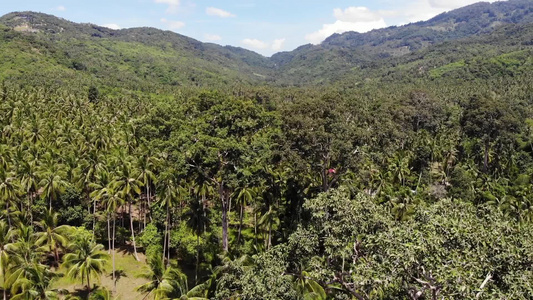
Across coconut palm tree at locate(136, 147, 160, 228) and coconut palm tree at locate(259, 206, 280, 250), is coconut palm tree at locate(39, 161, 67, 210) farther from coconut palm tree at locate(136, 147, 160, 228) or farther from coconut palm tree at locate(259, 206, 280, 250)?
coconut palm tree at locate(259, 206, 280, 250)

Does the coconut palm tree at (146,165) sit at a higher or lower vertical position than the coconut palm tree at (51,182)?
higher

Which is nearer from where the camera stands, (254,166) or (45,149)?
(254,166)

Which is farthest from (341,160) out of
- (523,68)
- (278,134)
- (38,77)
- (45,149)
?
(523,68)

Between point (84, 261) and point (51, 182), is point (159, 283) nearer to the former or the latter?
point (84, 261)

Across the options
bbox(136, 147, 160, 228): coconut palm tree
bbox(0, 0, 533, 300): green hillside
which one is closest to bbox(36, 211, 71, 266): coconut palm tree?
bbox(0, 0, 533, 300): green hillside

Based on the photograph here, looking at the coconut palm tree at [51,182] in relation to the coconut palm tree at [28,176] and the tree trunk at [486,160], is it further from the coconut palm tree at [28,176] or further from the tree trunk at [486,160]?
the tree trunk at [486,160]

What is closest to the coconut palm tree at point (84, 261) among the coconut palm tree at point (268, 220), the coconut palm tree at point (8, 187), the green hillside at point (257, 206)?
the green hillside at point (257, 206)

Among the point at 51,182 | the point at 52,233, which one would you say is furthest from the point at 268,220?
the point at 51,182

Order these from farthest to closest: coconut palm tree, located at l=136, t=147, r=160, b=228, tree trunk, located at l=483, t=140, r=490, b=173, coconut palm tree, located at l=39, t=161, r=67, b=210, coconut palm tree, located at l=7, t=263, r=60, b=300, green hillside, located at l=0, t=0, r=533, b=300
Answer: tree trunk, located at l=483, t=140, r=490, b=173, coconut palm tree, located at l=136, t=147, r=160, b=228, coconut palm tree, located at l=39, t=161, r=67, b=210, coconut palm tree, located at l=7, t=263, r=60, b=300, green hillside, located at l=0, t=0, r=533, b=300

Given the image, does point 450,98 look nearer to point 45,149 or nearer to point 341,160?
point 341,160

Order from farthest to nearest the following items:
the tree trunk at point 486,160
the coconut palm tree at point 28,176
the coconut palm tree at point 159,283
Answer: the tree trunk at point 486,160
the coconut palm tree at point 28,176
the coconut palm tree at point 159,283

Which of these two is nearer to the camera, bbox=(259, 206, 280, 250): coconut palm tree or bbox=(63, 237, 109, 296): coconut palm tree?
bbox=(63, 237, 109, 296): coconut palm tree
